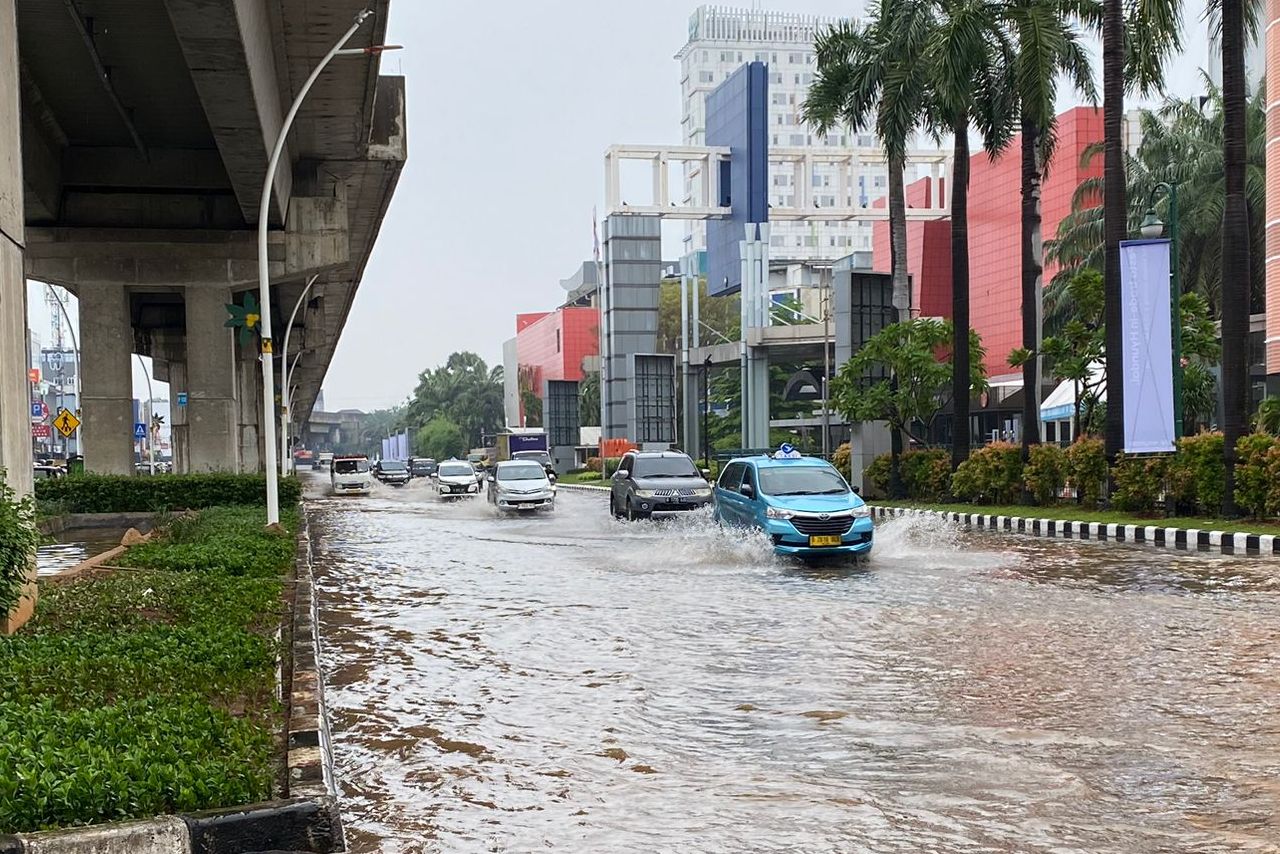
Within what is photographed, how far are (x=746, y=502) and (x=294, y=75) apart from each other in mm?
10102

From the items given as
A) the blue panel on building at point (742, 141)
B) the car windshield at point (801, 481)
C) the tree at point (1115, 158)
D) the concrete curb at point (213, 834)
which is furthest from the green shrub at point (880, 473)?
the concrete curb at point (213, 834)

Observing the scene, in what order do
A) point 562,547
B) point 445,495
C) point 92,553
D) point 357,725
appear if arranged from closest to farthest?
point 357,725 < point 92,553 < point 562,547 < point 445,495

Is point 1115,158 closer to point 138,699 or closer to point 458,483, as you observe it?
point 138,699


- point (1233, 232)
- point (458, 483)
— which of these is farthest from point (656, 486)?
point (458, 483)

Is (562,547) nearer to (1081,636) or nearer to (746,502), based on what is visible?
(746,502)

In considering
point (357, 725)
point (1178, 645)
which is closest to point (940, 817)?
point (357, 725)

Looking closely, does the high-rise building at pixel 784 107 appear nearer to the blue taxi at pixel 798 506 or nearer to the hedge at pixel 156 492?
the hedge at pixel 156 492

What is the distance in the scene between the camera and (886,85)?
1469 inches

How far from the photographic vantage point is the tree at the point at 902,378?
35.9 m

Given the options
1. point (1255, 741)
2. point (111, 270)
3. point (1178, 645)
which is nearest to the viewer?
point (1255, 741)

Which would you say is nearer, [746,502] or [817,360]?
[746,502]

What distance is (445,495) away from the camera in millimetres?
50156

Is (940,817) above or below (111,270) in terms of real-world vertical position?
below

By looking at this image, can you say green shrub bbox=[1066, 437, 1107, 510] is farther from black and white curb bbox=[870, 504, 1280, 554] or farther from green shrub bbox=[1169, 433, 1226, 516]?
green shrub bbox=[1169, 433, 1226, 516]
